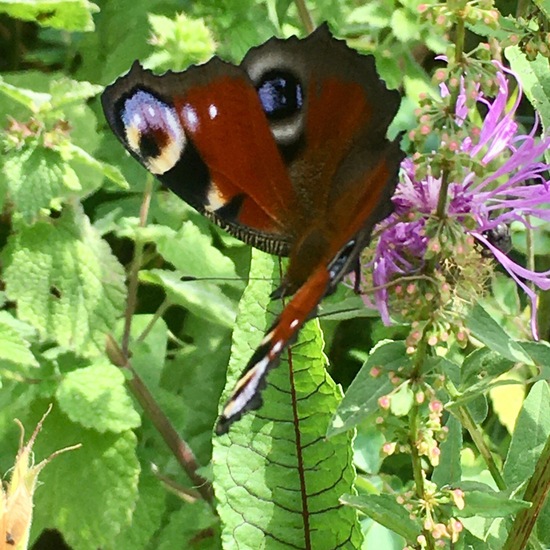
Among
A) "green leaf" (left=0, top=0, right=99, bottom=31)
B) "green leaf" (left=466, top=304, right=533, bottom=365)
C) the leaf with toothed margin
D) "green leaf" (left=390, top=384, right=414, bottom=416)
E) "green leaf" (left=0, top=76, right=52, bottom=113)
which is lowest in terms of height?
the leaf with toothed margin

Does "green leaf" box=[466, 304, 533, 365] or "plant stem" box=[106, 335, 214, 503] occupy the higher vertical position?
"green leaf" box=[466, 304, 533, 365]

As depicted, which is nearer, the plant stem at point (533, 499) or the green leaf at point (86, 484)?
the plant stem at point (533, 499)

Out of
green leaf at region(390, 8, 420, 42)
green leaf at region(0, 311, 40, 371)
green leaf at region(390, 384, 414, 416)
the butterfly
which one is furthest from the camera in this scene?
green leaf at region(390, 8, 420, 42)

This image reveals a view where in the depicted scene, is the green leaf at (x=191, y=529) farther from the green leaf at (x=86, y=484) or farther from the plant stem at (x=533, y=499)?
the plant stem at (x=533, y=499)

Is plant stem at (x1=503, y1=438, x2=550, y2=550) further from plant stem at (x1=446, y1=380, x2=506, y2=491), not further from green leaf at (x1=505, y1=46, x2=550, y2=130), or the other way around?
green leaf at (x1=505, y1=46, x2=550, y2=130)

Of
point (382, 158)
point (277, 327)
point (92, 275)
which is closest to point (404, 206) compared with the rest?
point (382, 158)

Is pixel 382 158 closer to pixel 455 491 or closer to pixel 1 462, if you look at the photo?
pixel 455 491

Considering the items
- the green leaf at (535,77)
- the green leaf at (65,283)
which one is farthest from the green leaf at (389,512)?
the green leaf at (65,283)

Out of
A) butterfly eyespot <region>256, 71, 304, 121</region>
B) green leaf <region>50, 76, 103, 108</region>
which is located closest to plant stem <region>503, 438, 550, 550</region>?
butterfly eyespot <region>256, 71, 304, 121</region>
